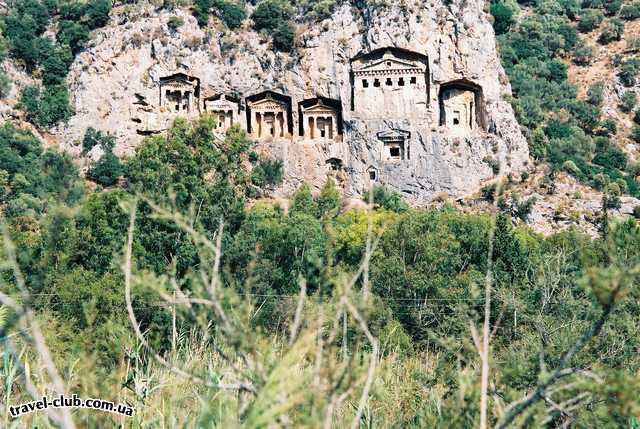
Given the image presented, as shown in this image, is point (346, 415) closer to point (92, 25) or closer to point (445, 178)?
point (445, 178)

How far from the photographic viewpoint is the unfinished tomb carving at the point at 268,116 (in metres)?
47.6

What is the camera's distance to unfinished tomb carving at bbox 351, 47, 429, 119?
151ft

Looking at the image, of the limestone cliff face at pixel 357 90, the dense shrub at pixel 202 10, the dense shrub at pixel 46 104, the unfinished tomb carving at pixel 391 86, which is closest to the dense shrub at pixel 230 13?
the dense shrub at pixel 202 10

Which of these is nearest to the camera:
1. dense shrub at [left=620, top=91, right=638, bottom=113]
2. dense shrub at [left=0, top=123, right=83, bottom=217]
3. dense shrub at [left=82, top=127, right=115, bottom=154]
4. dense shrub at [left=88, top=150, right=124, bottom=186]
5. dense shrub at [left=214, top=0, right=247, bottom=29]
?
dense shrub at [left=0, top=123, right=83, bottom=217]

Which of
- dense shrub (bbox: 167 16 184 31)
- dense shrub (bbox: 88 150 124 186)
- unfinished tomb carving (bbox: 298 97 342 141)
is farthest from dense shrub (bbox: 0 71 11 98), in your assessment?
unfinished tomb carving (bbox: 298 97 342 141)

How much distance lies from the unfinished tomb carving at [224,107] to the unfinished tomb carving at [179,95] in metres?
0.64

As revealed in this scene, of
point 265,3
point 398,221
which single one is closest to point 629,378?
point 398,221

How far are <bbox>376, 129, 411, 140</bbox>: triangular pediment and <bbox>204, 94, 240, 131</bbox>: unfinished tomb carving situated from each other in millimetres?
7249

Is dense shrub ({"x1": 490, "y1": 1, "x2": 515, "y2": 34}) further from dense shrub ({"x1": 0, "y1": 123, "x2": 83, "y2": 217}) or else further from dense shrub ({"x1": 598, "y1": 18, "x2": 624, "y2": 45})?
dense shrub ({"x1": 0, "y1": 123, "x2": 83, "y2": 217})

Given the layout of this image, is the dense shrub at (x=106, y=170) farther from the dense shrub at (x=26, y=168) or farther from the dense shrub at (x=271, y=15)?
the dense shrub at (x=271, y=15)

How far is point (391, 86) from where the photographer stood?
46.1 meters

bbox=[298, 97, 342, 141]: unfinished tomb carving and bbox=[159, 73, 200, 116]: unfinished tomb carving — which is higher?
bbox=[159, 73, 200, 116]: unfinished tomb carving

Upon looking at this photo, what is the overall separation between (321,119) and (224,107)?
191 inches

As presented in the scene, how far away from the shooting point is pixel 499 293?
74.6ft
